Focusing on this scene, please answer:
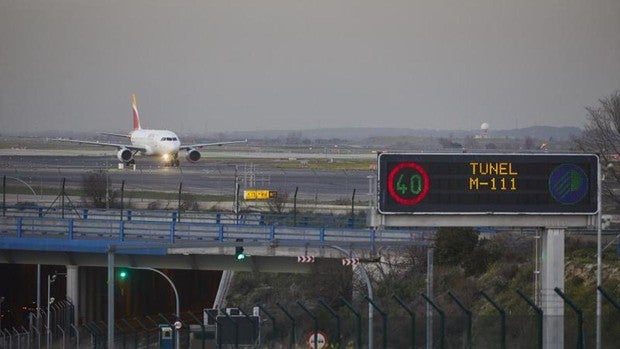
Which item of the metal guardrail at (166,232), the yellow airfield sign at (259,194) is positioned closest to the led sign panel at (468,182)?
the metal guardrail at (166,232)

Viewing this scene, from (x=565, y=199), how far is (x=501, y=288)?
15.3 metres

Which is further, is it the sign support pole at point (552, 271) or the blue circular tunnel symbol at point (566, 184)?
the blue circular tunnel symbol at point (566, 184)

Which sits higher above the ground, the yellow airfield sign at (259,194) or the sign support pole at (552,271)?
the yellow airfield sign at (259,194)

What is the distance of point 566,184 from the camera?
3378 centimetres

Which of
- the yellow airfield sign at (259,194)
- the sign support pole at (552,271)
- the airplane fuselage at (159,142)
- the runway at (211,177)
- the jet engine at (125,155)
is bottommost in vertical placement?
the sign support pole at (552,271)

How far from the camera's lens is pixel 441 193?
33250 mm

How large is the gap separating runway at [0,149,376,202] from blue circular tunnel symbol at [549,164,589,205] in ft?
174

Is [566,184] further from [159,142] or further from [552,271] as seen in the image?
[159,142]

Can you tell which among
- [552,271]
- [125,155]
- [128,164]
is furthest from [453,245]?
[128,164]

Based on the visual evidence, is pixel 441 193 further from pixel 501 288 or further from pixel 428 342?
pixel 501 288

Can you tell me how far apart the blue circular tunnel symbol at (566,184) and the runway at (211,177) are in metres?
53.0

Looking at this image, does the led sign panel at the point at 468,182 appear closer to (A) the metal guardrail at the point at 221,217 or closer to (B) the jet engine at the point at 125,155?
(A) the metal guardrail at the point at 221,217

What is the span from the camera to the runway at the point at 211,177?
331ft

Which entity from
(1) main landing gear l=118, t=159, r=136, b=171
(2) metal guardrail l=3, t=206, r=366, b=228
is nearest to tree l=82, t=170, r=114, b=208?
(2) metal guardrail l=3, t=206, r=366, b=228
